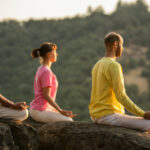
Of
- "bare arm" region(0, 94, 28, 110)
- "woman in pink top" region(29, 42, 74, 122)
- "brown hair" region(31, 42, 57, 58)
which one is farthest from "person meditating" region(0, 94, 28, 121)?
"brown hair" region(31, 42, 57, 58)

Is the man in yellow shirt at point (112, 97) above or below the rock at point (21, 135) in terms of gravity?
above

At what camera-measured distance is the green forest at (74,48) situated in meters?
44.9

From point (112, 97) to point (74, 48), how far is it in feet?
175

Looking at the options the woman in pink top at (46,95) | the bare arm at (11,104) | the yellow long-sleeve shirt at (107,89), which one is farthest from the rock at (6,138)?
the woman in pink top at (46,95)

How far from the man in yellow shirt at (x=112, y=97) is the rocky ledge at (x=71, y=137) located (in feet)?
A: 0.32

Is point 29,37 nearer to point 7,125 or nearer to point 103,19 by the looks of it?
point 103,19

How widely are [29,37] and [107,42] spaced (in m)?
55.4

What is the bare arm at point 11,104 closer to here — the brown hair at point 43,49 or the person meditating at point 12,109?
the person meditating at point 12,109

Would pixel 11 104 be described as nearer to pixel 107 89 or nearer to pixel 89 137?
pixel 89 137

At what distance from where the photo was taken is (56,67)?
53.5 meters

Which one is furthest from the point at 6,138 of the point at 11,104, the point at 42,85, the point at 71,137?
the point at 42,85

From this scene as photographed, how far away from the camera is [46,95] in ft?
17.8

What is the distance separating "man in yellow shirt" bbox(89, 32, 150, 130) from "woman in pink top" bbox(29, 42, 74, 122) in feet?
2.45

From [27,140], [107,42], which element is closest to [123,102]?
[107,42]
